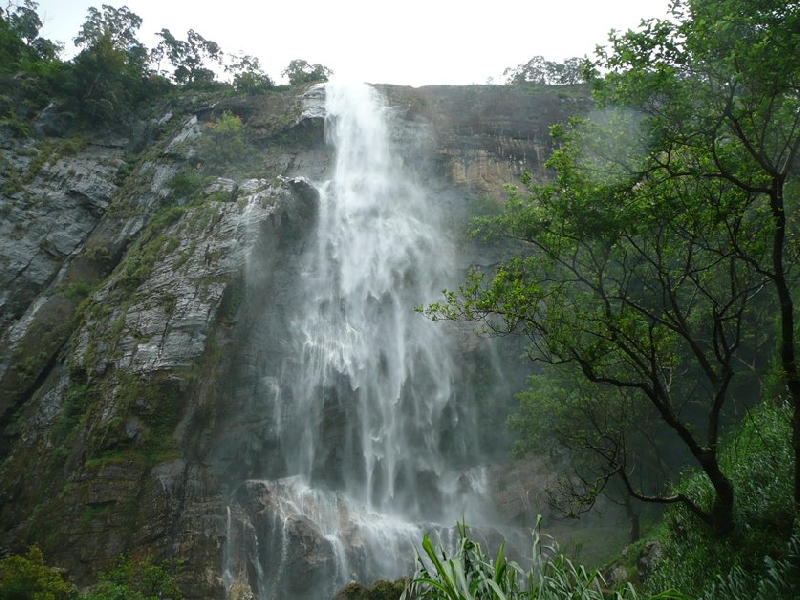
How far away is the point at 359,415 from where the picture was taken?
24031 millimetres

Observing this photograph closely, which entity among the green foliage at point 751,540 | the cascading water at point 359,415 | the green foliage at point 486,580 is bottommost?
the cascading water at point 359,415

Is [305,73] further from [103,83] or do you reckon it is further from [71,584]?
[71,584]

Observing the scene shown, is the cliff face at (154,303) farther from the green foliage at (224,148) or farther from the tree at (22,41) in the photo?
the tree at (22,41)

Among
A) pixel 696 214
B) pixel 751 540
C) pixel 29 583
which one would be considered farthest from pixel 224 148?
pixel 751 540

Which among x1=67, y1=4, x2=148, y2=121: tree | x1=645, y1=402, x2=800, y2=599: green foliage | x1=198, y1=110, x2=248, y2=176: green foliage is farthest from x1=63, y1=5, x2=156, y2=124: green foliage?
x1=645, y1=402, x2=800, y2=599: green foliage

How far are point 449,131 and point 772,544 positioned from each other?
110 feet

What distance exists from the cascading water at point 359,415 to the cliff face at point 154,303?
0.92m

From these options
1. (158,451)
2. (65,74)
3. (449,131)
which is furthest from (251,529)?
(65,74)

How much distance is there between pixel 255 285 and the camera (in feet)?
80.5

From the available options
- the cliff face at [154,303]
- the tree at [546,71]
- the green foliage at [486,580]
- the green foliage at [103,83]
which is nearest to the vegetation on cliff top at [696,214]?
the green foliage at [486,580]

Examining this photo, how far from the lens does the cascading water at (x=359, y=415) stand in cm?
1883

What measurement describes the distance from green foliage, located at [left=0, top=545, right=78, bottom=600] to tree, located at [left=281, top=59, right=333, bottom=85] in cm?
3659

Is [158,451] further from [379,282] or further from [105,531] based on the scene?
[379,282]

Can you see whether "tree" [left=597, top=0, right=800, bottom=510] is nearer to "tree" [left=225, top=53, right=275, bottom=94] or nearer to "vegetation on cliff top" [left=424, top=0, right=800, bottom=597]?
"vegetation on cliff top" [left=424, top=0, right=800, bottom=597]
